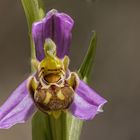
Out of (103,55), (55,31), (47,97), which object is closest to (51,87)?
(47,97)

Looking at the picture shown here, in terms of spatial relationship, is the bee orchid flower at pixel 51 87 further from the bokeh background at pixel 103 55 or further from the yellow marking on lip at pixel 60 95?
the bokeh background at pixel 103 55

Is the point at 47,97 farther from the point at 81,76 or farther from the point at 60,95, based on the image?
the point at 81,76

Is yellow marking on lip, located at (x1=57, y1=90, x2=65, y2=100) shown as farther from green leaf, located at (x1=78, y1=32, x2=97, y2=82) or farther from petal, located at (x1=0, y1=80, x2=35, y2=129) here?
green leaf, located at (x1=78, y1=32, x2=97, y2=82)

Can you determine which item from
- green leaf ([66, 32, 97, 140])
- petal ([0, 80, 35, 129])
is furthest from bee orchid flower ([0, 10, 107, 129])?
Result: green leaf ([66, 32, 97, 140])

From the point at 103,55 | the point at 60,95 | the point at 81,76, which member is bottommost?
the point at 103,55

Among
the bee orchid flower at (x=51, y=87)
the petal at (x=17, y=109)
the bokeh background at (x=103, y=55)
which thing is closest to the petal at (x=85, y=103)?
the bee orchid flower at (x=51, y=87)

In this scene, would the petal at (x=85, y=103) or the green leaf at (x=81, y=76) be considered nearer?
the petal at (x=85, y=103)

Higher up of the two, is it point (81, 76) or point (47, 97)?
point (47, 97)

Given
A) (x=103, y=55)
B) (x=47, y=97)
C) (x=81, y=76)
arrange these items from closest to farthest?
(x=47, y=97), (x=81, y=76), (x=103, y=55)
